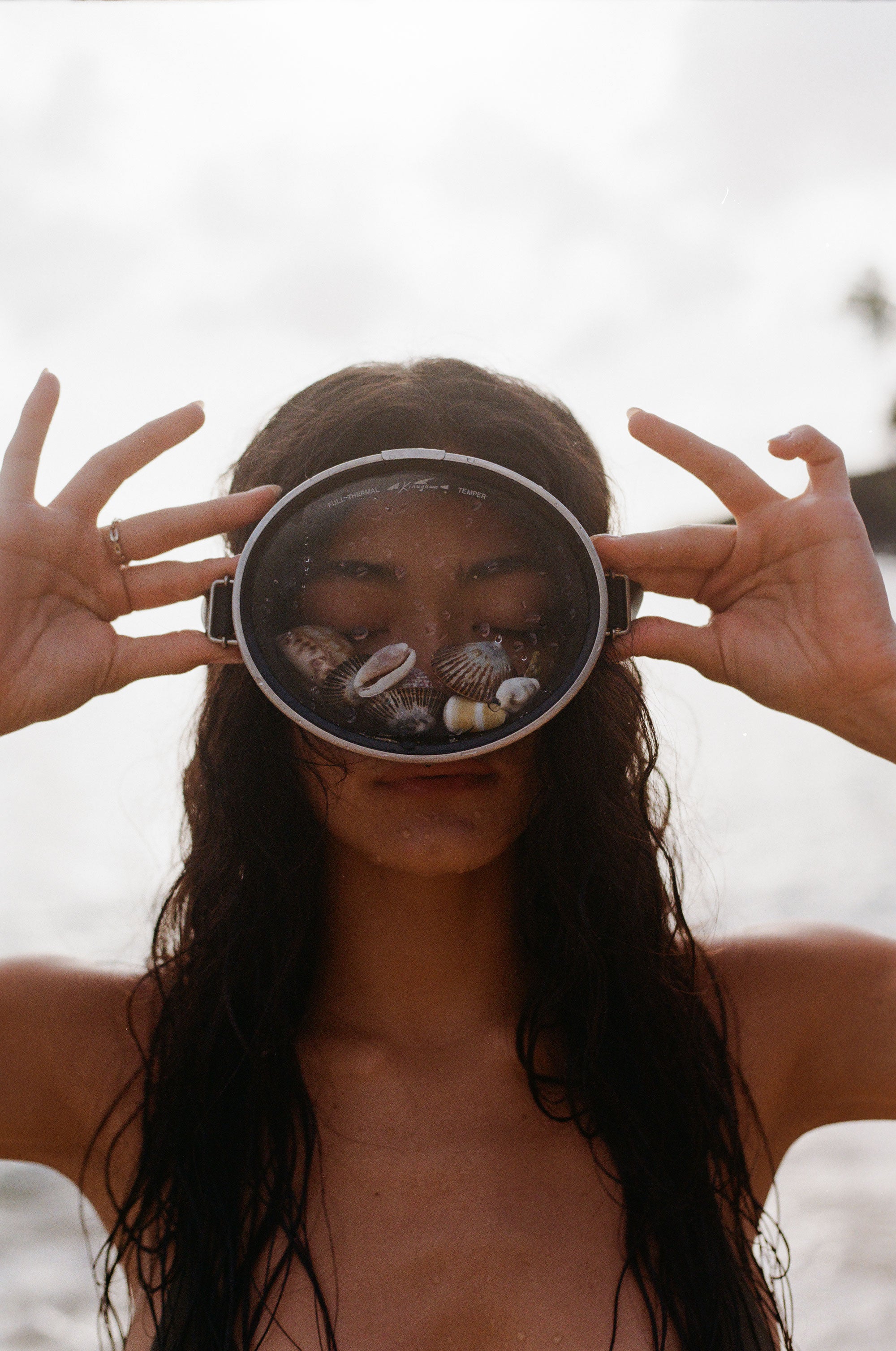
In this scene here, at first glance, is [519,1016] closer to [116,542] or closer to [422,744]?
[422,744]

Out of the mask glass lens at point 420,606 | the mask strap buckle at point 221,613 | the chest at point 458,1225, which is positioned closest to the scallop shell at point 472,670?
the mask glass lens at point 420,606

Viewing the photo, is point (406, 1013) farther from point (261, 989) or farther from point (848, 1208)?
point (848, 1208)

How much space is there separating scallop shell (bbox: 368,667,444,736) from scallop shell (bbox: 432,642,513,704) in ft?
0.08

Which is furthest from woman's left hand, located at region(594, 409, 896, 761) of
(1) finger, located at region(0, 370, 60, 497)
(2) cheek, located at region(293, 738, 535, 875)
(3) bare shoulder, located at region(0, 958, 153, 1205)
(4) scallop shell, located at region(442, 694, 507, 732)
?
(3) bare shoulder, located at region(0, 958, 153, 1205)

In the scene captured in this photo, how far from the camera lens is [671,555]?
1669mm

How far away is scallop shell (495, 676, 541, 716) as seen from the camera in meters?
1.56

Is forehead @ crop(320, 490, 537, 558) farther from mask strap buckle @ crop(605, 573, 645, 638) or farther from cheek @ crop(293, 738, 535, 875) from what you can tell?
cheek @ crop(293, 738, 535, 875)

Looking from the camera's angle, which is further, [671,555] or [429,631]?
[671,555]

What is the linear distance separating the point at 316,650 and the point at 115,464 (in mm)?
440

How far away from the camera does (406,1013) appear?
80.8 inches

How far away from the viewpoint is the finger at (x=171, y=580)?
1.65 m

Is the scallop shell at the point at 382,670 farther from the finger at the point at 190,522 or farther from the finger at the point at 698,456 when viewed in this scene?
the finger at the point at 698,456

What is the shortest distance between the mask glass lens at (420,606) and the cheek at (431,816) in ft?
0.70

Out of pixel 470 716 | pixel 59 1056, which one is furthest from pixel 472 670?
pixel 59 1056
